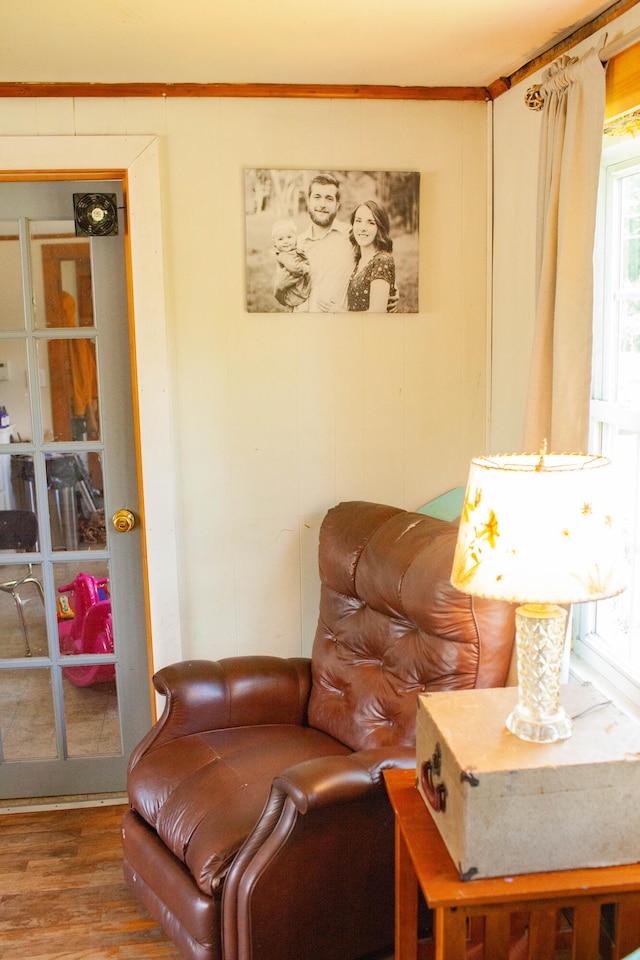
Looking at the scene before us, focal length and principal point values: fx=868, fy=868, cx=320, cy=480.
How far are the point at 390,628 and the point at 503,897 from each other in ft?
3.33

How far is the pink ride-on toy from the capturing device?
9.86 ft

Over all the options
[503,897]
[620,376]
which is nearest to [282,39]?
[620,376]

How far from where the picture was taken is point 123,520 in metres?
2.94

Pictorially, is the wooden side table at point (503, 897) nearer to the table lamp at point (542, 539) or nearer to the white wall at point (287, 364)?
the table lamp at point (542, 539)

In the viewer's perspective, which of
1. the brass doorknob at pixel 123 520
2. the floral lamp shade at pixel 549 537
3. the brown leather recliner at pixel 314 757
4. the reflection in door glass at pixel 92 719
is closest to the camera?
the floral lamp shade at pixel 549 537

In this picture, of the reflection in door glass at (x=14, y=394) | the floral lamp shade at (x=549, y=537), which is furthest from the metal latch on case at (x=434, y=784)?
the reflection in door glass at (x=14, y=394)

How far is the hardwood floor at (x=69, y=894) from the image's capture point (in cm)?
231

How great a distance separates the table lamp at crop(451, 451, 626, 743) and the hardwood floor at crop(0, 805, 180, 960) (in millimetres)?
1401

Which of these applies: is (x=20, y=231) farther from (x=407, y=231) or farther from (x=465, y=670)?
(x=465, y=670)

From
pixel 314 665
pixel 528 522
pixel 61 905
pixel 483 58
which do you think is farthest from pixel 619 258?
pixel 61 905

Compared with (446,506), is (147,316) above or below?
above

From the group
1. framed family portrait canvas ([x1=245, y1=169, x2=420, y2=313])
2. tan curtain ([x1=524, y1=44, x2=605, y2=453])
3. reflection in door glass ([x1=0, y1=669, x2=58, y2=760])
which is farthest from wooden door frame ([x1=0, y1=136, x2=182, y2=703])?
tan curtain ([x1=524, y1=44, x2=605, y2=453])

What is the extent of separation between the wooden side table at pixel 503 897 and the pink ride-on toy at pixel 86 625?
1501 mm

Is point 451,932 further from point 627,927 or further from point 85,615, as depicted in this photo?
point 85,615
